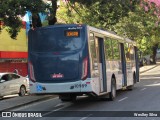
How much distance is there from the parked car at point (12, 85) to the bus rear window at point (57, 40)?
7.37 meters

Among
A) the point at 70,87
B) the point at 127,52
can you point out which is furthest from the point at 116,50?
the point at 70,87

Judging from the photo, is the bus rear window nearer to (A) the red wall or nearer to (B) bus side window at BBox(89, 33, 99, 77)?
(B) bus side window at BBox(89, 33, 99, 77)

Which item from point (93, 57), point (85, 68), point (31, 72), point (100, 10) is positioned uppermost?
point (100, 10)

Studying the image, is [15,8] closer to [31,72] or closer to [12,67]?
[31,72]

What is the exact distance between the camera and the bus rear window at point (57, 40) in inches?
617

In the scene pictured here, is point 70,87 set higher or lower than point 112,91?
higher

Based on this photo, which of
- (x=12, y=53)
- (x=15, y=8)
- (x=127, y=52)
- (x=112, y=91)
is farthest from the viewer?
(x=12, y=53)

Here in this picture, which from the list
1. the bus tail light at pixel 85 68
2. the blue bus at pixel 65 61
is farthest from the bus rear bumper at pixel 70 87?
the bus tail light at pixel 85 68

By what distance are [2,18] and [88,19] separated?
43.6 ft

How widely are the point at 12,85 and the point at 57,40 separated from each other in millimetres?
8736

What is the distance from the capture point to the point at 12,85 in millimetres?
23750

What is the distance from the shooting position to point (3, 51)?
32.5 m

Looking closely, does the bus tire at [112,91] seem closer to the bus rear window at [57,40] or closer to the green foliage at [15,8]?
the bus rear window at [57,40]

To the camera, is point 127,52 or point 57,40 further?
point 127,52
